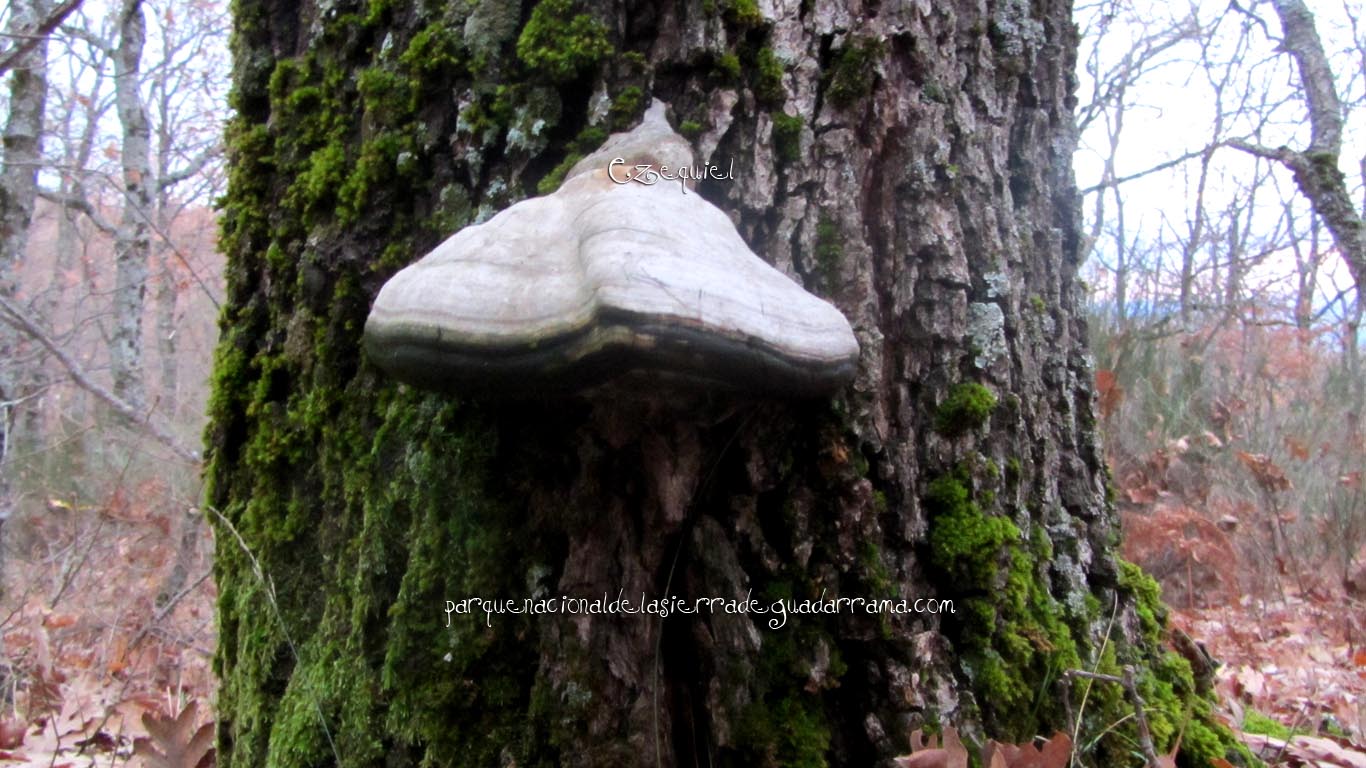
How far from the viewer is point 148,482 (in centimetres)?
1281

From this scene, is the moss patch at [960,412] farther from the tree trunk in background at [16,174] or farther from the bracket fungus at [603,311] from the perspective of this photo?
the tree trunk in background at [16,174]

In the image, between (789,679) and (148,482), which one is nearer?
(789,679)

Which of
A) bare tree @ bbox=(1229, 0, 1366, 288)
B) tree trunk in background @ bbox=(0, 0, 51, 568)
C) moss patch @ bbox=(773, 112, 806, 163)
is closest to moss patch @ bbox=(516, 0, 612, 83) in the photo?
moss patch @ bbox=(773, 112, 806, 163)

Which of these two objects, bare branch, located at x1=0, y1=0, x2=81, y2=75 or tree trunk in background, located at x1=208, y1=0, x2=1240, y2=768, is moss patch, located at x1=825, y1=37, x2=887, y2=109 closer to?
tree trunk in background, located at x1=208, y1=0, x2=1240, y2=768

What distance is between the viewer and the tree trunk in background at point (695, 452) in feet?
5.81

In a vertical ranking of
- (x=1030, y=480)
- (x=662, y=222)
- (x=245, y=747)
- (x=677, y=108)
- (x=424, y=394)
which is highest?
(x=677, y=108)

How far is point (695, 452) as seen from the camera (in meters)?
1.74

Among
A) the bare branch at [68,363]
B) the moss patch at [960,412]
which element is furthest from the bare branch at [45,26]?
the moss patch at [960,412]

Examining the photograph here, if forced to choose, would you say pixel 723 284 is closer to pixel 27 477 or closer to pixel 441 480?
pixel 441 480

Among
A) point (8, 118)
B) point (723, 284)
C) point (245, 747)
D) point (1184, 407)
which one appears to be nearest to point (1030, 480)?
point (723, 284)

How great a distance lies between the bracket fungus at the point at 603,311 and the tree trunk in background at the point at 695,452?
276 millimetres

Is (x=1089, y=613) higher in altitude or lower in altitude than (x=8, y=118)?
lower

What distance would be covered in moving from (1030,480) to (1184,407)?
8.57m

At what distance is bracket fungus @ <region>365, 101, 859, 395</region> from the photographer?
4.05 ft
